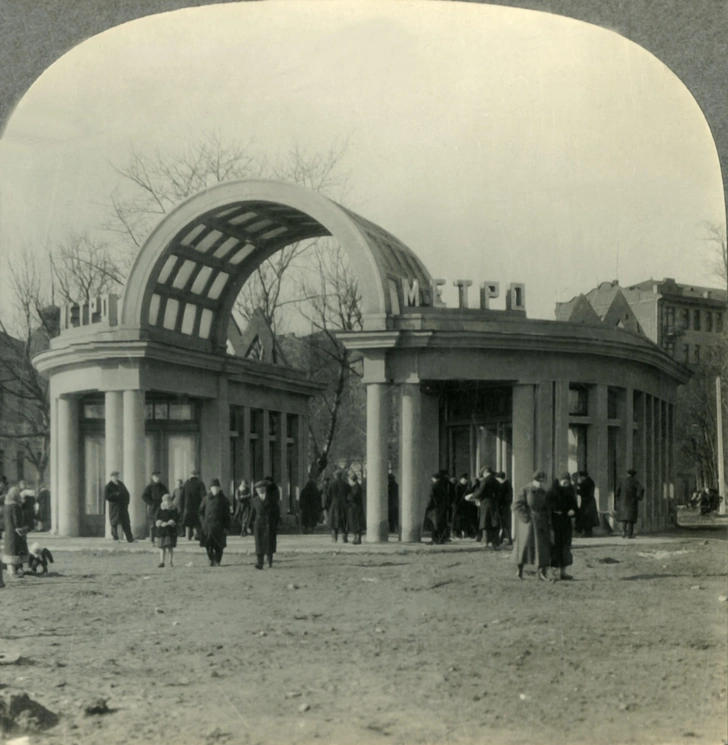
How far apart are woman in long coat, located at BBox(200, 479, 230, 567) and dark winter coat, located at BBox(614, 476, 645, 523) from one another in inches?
84.3

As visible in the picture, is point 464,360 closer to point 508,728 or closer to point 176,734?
point 508,728

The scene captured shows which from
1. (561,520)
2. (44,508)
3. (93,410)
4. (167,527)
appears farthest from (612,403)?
(44,508)

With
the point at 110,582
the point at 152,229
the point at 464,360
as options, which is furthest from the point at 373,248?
the point at 110,582

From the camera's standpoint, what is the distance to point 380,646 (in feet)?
18.1

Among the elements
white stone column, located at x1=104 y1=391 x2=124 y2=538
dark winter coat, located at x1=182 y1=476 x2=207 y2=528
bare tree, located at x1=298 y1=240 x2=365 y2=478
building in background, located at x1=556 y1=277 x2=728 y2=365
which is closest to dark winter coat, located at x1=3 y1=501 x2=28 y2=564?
white stone column, located at x1=104 y1=391 x2=124 y2=538

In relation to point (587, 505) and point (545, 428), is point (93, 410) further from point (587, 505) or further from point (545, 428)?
point (587, 505)

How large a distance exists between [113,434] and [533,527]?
7.78 feet

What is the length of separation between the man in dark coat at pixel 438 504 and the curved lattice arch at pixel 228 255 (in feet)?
3.00

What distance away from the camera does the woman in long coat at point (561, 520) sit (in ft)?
18.5

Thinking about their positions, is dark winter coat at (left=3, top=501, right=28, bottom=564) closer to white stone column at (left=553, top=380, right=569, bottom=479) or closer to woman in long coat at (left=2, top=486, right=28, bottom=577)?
woman in long coat at (left=2, top=486, right=28, bottom=577)

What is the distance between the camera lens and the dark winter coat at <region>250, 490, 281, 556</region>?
5.73m

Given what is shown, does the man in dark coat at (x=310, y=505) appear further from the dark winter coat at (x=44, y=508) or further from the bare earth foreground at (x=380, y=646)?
the dark winter coat at (x=44, y=508)

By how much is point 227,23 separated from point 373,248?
160 centimetres

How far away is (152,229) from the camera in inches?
232
